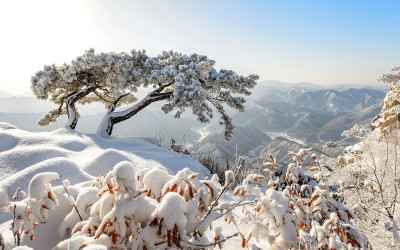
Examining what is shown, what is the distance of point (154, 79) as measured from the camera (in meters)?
7.74

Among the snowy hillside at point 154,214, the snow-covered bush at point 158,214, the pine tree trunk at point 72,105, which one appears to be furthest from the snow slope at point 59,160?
the pine tree trunk at point 72,105

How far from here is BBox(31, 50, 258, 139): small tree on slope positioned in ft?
23.8

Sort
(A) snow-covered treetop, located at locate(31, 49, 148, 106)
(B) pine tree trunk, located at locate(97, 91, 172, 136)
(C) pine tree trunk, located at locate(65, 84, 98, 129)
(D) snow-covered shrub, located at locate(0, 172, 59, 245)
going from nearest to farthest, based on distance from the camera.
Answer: (D) snow-covered shrub, located at locate(0, 172, 59, 245)
(A) snow-covered treetop, located at locate(31, 49, 148, 106)
(B) pine tree trunk, located at locate(97, 91, 172, 136)
(C) pine tree trunk, located at locate(65, 84, 98, 129)

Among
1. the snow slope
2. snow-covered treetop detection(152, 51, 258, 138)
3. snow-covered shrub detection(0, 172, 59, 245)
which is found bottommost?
the snow slope

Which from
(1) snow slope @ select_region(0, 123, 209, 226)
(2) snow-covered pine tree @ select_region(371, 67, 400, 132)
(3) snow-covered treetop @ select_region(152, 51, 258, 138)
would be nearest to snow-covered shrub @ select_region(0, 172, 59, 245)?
(1) snow slope @ select_region(0, 123, 209, 226)

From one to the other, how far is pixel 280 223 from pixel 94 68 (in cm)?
872

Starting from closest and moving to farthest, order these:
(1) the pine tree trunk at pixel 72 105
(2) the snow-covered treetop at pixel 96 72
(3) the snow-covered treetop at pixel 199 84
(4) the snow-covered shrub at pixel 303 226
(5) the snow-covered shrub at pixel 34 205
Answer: (5) the snow-covered shrub at pixel 34 205 < (4) the snow-covered shrub at pixel 303 226 < (3) the snow-covered treetop at pixel 199 84 < (2) the snow-covered treetop at pixel 96 72 < (1) the pine tree trunk at pixel 72 105

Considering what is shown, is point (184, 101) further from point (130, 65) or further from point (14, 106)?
point (14, 106)

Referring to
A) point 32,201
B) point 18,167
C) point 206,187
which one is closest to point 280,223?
point 206,187

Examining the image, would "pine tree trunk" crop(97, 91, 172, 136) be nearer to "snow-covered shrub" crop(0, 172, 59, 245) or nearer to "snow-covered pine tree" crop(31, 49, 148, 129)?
"snow-covered pine tree" crop(31, 49, 148, 129)

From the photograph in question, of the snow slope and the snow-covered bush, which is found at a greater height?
the snow-covered bush

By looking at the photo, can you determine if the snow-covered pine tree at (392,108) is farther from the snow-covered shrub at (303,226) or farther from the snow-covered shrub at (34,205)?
the snow-covered shrub at (34,205)

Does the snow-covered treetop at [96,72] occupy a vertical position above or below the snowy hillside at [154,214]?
above

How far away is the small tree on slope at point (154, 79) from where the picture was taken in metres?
7.26
